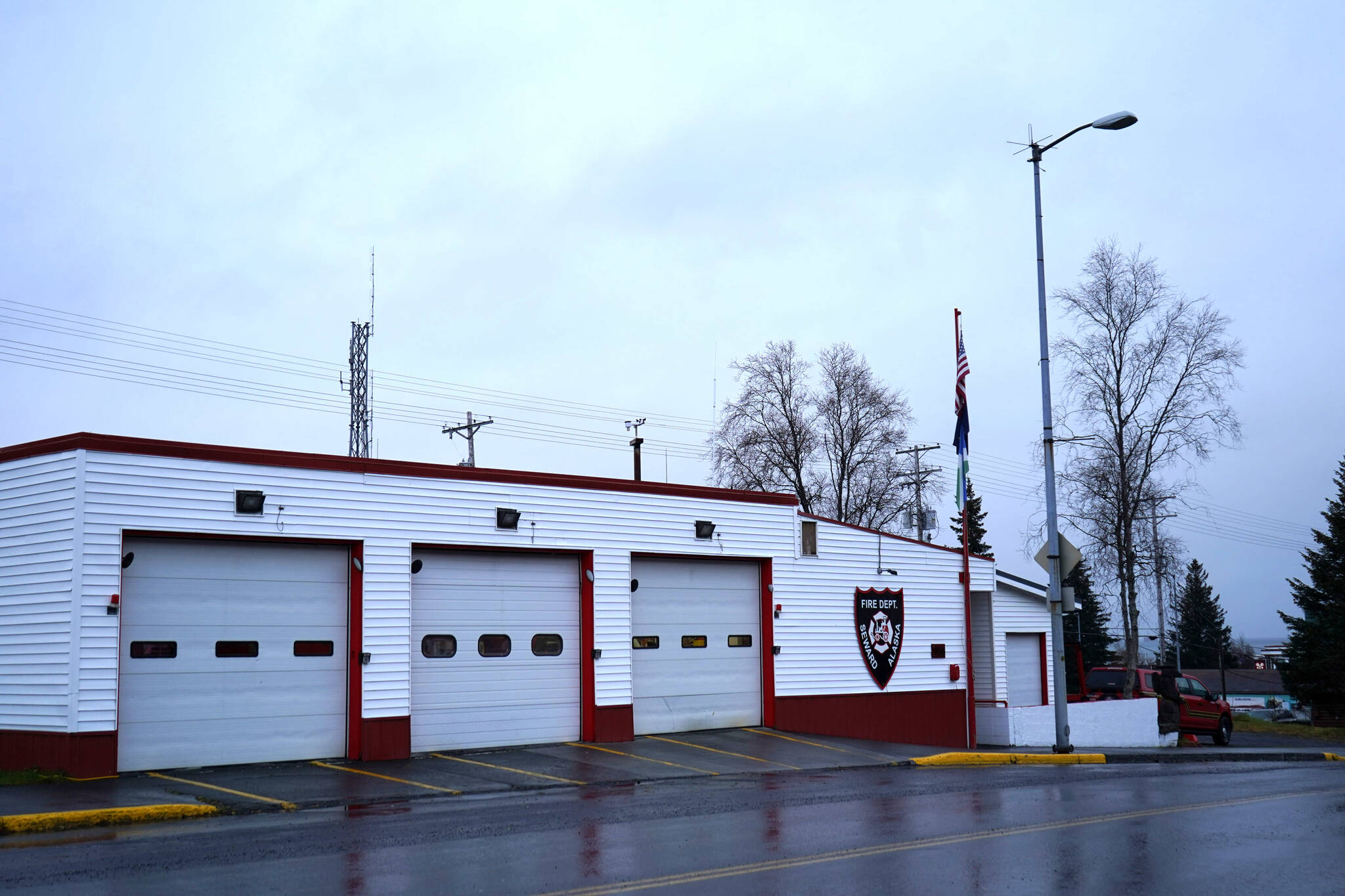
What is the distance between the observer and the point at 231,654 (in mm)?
17438

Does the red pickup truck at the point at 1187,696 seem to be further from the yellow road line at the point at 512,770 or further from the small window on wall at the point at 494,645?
the yellow road line at the point at 512,770

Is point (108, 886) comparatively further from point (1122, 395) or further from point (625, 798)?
point (1122, 395)

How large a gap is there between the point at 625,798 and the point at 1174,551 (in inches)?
993

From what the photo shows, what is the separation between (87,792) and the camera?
14.1 meters

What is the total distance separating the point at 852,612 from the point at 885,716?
2.44 meters

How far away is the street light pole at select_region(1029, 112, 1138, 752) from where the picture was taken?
22.2m

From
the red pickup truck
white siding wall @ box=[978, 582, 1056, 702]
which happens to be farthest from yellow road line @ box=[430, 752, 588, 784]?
the red pickup truck

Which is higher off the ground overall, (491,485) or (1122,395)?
(1122,395)

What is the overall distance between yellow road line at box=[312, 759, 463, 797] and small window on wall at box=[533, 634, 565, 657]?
164 inches

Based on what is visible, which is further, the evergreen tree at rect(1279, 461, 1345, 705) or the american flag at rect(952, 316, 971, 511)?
the evergreen tree at rect(1279, 461, 1345, 705)

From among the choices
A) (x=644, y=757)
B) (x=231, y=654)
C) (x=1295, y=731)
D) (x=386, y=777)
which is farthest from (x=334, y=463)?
(x=1295, y=731)

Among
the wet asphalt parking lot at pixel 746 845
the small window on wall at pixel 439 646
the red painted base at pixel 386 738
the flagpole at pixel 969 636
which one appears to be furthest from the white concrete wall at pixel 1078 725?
the red painted base at pixel 386 738

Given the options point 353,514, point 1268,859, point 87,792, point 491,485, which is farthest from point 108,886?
point 491,485

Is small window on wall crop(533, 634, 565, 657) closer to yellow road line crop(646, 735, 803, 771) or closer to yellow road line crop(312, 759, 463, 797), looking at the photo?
yellow road line crop(646, 735, 803, 771)
